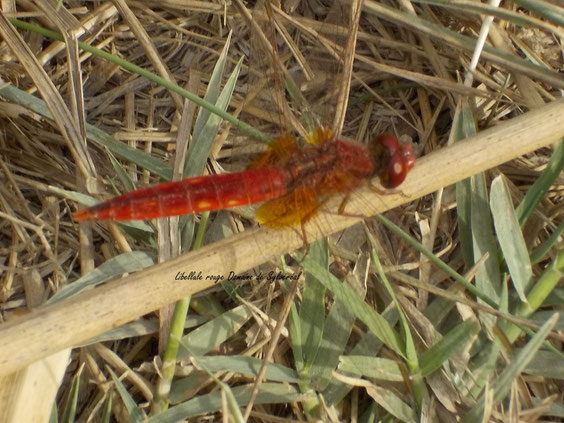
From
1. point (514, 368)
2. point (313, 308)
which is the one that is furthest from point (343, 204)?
point (514, 368)

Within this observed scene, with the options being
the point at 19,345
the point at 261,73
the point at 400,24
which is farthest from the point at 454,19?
the point at 19,345

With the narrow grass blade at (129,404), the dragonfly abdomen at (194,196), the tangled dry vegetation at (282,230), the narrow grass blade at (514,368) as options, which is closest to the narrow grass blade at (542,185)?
the tangled dry vegetation at (282,230)

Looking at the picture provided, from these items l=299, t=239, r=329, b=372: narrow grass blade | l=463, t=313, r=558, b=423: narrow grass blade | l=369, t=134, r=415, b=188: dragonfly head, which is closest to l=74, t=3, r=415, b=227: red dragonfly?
l=369, t=134, r=415, b=188: dragonfly head

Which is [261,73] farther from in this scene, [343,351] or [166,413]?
[166,413]

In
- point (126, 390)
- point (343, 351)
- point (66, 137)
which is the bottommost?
point (343, 351)

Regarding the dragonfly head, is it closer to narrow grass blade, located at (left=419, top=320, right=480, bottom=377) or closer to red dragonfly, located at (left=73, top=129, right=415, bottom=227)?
red dragonfly, located at (left=73, top=129, right=415, bottom=227)
